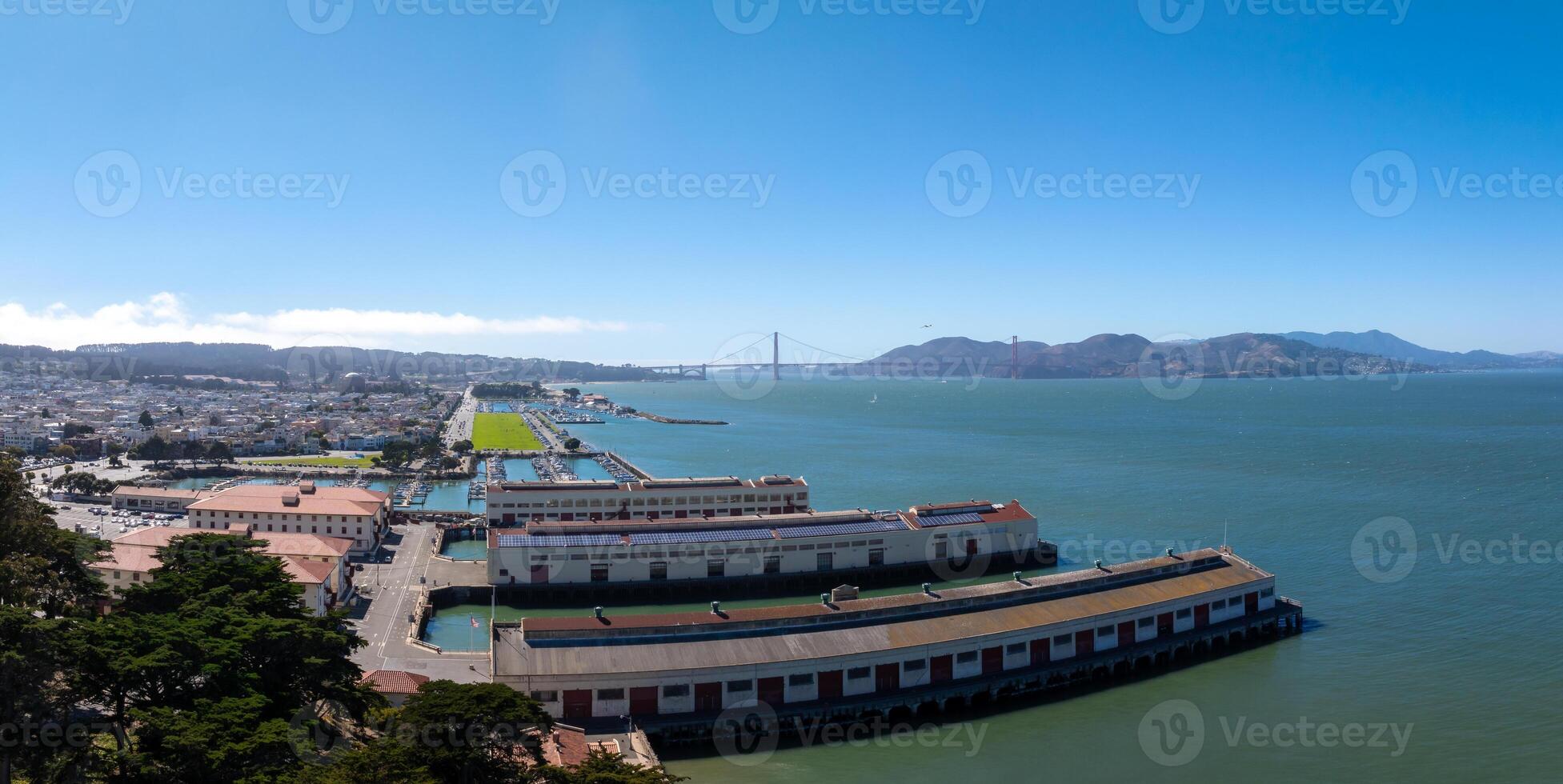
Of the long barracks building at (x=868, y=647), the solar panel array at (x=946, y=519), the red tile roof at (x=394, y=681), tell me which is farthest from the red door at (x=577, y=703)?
the solar panel array at (x=946, y=519)

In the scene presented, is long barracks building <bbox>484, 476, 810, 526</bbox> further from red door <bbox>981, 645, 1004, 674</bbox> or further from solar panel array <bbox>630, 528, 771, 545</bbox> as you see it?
red door <bbox>981, 645, 1004, 674</bbox>

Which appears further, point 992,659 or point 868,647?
point 992,659

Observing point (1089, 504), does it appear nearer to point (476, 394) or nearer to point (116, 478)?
point (116, 478)

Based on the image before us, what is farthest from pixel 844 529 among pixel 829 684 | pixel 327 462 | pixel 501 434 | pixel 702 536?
pixel 501 434

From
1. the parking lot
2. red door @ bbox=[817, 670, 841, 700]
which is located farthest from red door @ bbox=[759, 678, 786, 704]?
the parking lot

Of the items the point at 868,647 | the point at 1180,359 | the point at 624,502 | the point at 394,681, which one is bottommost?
the point at 394,681

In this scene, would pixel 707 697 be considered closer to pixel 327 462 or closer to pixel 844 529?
pixel 844 529

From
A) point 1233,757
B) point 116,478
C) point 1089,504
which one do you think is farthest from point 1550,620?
point 116,478

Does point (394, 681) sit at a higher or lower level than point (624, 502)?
lower
